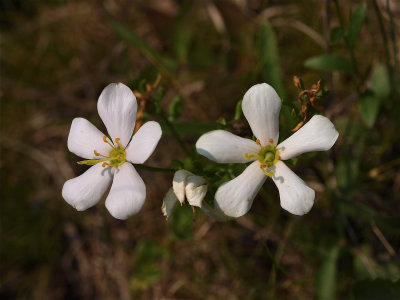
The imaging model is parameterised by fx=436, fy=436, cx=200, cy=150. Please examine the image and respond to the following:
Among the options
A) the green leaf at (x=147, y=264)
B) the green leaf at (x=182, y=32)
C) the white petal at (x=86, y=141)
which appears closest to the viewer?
the white petal at (x=86, y=141)

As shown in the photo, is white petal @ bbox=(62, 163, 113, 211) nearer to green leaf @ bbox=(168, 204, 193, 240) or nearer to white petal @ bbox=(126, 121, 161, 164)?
white petal @ bbox=(126, 121, 161, 164)

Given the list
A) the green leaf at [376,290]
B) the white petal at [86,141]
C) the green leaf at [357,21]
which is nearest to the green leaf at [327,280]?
the green leaf at [376,290]

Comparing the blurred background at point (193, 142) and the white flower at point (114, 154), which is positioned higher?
the white flower at point (114, 154)

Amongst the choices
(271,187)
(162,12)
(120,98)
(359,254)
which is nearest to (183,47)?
(162,12)

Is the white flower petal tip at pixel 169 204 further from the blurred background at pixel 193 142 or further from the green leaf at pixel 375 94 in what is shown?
the green leaf at pixel 375 94

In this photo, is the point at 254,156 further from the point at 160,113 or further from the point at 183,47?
the point at 183,47

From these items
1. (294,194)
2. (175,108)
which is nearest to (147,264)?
(175,108)

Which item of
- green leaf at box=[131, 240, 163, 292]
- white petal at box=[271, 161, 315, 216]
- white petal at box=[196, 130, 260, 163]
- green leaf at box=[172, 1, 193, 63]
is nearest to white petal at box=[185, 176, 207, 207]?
white petal at box=[196, 130, 260, 163]
